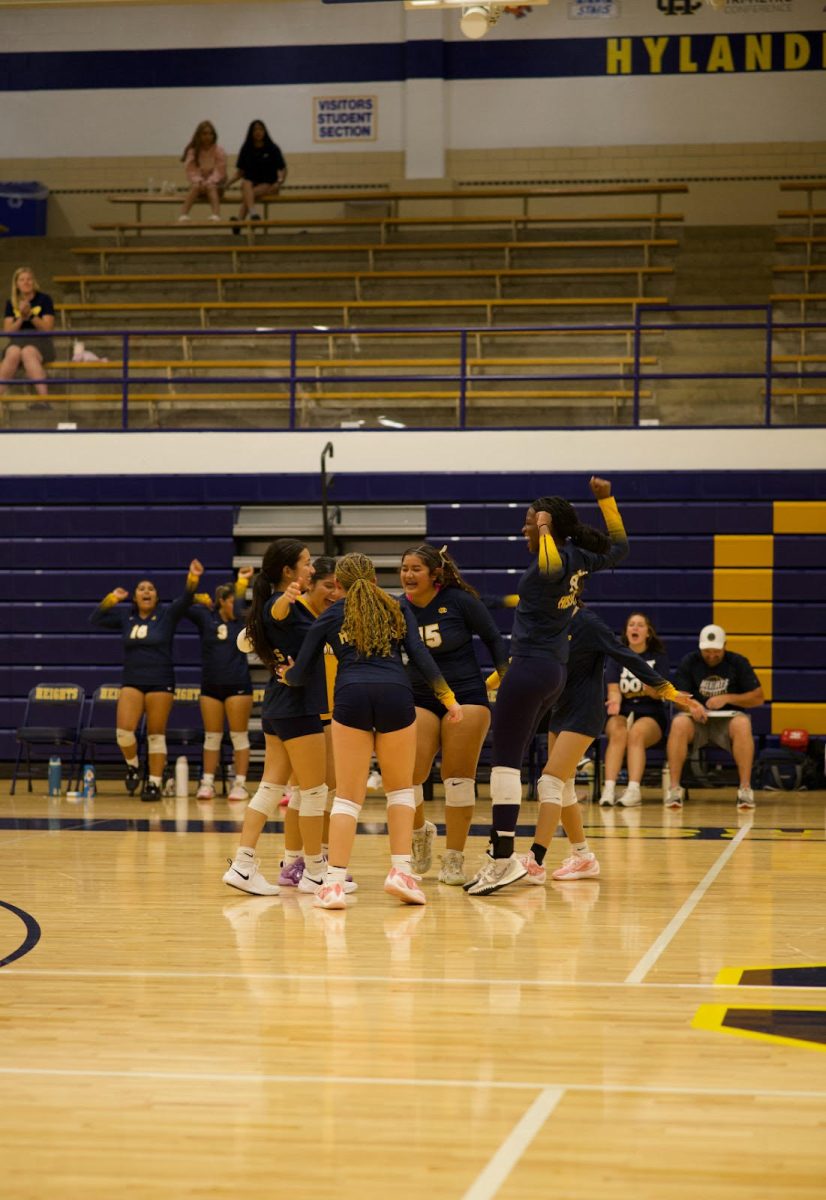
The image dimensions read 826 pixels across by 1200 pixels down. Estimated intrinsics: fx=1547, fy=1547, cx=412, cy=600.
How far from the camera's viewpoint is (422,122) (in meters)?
19.6

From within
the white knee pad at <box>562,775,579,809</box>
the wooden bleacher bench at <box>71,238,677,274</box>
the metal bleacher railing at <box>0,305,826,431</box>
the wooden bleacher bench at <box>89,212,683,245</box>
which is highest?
the wooden bleacher bench at <box>89,212,683,245</box>

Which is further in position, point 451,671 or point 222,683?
point 222,683

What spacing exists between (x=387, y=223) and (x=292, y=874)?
38.0 feet

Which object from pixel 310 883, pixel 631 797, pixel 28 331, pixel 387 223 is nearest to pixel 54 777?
pixel 28 331

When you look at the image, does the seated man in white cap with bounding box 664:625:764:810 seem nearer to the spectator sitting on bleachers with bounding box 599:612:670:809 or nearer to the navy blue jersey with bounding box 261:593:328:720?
the spectator sitting on bleachers with bounding box 599:612:670:809

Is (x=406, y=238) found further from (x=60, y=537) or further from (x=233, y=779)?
(x=233, y=779)

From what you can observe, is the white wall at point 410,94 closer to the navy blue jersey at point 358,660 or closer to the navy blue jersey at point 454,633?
the navy blue jersey at point 454,633

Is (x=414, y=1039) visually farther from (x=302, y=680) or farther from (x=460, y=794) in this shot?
(x=460, y=794)

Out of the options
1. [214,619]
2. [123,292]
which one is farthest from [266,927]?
[123,292]

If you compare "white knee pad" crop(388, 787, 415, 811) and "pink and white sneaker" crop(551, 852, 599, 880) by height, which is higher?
"white knee pad" crop(388, 787, 415, 811)

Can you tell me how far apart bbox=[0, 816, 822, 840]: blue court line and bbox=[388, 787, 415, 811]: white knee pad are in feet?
10.8

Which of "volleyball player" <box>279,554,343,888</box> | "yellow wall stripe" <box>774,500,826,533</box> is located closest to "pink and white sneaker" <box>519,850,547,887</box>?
"volleyball player" <box>279,554,343,888</box>

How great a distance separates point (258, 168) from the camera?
19.0 meters

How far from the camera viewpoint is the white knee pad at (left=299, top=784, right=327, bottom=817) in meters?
7.70
